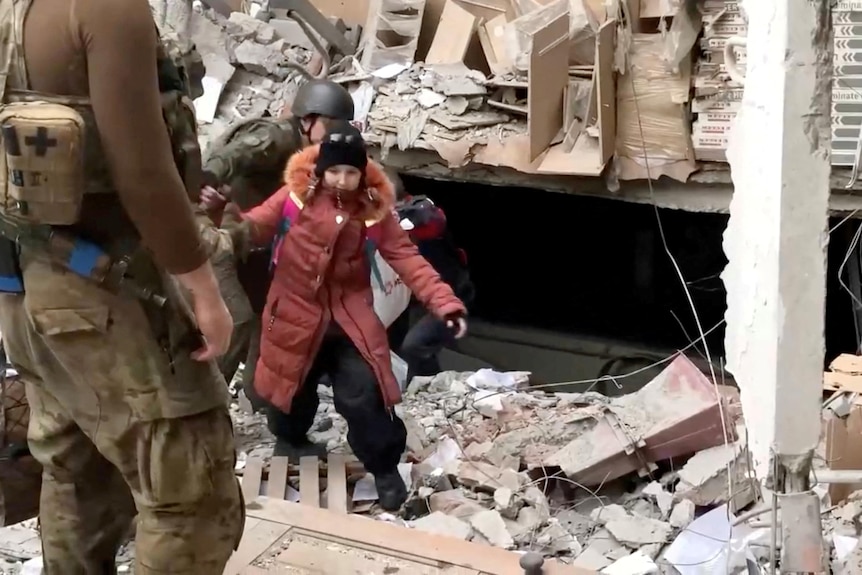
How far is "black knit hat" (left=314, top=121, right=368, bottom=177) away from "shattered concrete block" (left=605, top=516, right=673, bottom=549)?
123cm

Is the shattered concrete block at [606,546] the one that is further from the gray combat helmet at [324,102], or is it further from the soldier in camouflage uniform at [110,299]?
the gray combat helmet at [324,102]

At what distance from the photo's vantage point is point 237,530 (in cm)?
185

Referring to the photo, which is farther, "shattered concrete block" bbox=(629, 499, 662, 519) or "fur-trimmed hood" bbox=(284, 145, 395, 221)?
"shattered concrete block" bbox=(629, 499, 662, 519)

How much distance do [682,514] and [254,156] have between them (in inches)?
66.8

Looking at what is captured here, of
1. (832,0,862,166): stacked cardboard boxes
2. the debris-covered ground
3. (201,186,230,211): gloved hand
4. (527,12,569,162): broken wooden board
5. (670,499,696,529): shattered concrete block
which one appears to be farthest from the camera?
(527,12,569,162): broken wooden board

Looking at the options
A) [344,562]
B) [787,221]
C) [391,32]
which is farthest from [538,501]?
[391,32]

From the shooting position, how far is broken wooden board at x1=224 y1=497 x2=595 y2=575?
241 centimetres

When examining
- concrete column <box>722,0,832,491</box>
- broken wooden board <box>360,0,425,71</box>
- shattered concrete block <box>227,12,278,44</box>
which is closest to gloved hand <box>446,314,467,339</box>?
concrete column <box>722,0,832,491</box>

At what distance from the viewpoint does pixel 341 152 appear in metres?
2.64

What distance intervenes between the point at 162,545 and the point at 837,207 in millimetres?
2957

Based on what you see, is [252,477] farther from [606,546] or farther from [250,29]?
[250,29]

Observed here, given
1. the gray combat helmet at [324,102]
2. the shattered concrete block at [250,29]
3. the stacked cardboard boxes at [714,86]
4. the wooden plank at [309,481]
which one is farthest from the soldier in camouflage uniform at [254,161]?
the shattered concrete block at [250,29]

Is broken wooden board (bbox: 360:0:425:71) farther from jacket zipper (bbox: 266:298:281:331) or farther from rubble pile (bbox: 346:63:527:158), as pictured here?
jacket zipper (bbox: 266:298:281:331)

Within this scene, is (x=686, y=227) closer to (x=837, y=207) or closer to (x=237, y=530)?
(x=837, y=207)
